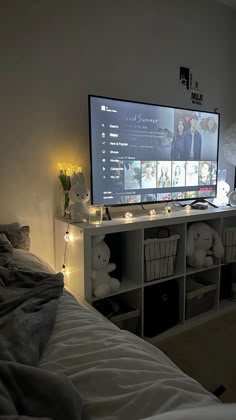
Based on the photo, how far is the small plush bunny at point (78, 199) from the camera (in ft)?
6.34

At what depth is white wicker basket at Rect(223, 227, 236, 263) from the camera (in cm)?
253

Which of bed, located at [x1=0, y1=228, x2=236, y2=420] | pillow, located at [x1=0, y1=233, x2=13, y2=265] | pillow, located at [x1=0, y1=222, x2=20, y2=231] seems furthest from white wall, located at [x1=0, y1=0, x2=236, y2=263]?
bed, located at [x1=0, y1=228, x2=236, y2=420]

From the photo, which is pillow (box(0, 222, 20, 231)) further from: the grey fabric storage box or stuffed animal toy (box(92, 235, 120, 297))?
the grey fabric storage box

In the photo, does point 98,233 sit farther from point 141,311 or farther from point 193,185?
point 193,185

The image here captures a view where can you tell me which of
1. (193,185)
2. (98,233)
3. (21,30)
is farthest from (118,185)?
(21,30)

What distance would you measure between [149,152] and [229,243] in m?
1.00

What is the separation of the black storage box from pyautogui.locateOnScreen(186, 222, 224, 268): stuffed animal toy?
26cm

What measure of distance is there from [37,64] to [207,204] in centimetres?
174

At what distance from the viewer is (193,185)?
2635 mm

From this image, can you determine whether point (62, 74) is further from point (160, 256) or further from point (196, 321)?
point (196, 321)

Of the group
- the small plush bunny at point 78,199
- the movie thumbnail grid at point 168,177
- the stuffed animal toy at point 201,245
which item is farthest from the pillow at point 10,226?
the stuffed animal toy at point 201,245

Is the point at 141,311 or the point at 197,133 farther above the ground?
the point at 197,133

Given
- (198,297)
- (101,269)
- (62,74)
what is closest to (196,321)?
(198,297)

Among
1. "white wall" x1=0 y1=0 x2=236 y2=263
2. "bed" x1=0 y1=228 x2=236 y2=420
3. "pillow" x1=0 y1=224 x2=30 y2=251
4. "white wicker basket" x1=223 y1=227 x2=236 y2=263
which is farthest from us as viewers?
"white wicker basket" x1=223 y1=227 x2=236 y2=263
